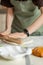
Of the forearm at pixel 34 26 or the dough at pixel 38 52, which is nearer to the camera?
the dough at pixel 38 52

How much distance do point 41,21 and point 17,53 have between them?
0.45m

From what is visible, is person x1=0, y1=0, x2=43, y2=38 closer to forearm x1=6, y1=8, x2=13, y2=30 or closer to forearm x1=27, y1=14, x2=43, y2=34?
forearm x1=6, y1=8, x2=13, y2=30

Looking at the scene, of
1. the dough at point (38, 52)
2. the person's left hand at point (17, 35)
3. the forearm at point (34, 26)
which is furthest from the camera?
the forearm at point (34, 26)

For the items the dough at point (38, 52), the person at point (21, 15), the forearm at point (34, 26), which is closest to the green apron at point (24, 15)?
the person at point (21, 15)

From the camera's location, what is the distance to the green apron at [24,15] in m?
1.36

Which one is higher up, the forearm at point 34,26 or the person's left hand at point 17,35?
the forearm at point 34,26

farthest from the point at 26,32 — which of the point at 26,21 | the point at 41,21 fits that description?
the point at 26,21

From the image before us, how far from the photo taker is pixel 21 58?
76cm

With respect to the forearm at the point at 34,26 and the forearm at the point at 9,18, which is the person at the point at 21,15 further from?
the forearm at the point at 34,26

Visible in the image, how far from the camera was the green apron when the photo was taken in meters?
1.36

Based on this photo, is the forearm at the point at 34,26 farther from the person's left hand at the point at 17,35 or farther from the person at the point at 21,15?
the person at the point at 21,15

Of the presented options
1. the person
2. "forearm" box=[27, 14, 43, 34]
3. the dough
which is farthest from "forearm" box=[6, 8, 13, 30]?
the dough

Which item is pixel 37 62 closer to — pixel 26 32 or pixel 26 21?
pixel 26 32

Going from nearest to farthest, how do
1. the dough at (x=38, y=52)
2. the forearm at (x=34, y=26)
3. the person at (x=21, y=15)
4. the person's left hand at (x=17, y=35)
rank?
the dough at (x=38, y=52) < the person's left hand at (x=17, y=35) < the forearm at (x=34, y=26) < the person at (x=21, y=15)
